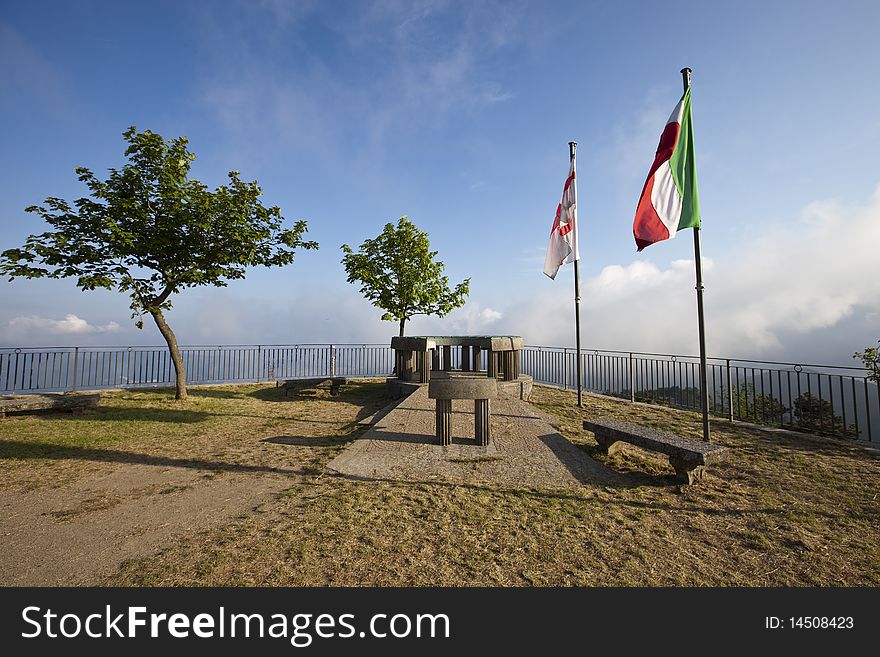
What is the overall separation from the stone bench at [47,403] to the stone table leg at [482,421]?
10.4 meters

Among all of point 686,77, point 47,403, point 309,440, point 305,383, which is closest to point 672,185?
point 686,77

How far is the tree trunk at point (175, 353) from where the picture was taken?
12547mm

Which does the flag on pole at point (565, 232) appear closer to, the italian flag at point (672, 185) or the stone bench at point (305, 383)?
the italian flag at point (672, 185)

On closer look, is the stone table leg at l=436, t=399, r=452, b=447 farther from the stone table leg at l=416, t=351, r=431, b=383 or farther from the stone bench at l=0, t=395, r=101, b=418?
the stone bench at l=0, t=395, r=101, b=418

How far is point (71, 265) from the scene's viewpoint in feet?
38.5

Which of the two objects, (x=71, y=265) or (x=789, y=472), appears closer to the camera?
(x=789, y=472)

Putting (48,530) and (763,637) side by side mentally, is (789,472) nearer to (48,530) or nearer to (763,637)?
(763,637)

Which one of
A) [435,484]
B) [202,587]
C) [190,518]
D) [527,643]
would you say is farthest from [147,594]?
[435,484]

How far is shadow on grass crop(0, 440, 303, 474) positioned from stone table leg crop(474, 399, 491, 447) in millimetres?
2881

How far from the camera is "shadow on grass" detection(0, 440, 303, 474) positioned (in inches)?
230

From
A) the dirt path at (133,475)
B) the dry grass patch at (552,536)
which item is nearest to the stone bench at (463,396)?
the dry grass patch at (552,536)

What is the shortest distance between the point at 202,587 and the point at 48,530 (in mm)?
2384

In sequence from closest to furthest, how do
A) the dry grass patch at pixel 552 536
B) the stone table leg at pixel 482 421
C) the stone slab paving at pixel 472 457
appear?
the dry grass patch at pixel 552 536 → the stone slab paving at pixel 472 457 → the stone table leg at pixel 482 421

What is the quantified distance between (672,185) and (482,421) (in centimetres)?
560
